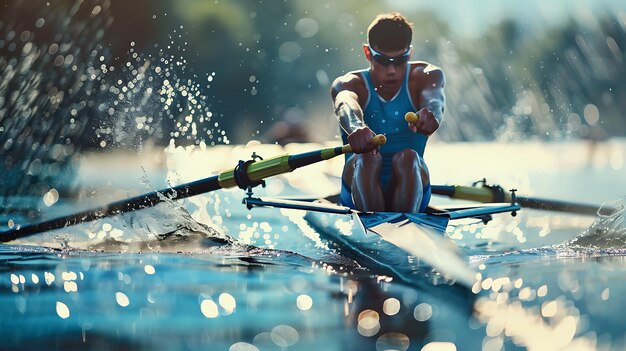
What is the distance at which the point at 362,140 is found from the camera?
3.52 metres

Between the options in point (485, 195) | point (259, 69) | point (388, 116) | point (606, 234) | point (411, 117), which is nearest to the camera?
point (411, 117)

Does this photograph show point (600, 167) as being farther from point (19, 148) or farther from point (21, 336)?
point (21, 336)

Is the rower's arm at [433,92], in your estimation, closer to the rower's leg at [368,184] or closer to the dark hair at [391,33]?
the dark hair at [391,33]

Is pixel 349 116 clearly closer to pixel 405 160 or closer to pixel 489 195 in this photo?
pixel 405 160

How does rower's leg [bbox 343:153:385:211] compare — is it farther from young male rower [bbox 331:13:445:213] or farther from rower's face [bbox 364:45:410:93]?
rower's face [bbox 364:45:410:93]

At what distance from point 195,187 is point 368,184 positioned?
1196 mm

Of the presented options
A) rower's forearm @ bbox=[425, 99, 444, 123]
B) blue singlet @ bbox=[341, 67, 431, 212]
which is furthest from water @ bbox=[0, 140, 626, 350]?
rower's forearm @ bbox=[425, 99, 444, 123]

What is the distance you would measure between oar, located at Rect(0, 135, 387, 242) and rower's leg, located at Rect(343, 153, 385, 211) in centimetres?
35

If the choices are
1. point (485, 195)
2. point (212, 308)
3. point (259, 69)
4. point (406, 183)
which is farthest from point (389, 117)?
point (259, 69)

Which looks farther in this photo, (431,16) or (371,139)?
(431,16)

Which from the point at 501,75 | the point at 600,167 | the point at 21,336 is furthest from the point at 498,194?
the point at 501,75

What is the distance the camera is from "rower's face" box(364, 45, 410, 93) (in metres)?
4.05

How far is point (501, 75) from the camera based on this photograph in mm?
14711

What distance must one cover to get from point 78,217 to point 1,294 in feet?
5.60
